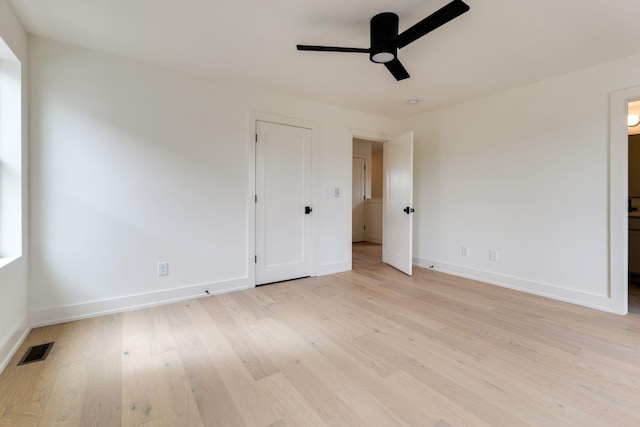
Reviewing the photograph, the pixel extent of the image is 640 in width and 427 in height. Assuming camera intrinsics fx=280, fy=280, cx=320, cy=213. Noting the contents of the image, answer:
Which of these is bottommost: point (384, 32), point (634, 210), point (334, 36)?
point (634, 210)

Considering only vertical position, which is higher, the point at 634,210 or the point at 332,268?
the point at 634,210

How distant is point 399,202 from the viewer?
4273mm

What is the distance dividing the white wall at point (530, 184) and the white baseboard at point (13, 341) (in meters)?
4.49

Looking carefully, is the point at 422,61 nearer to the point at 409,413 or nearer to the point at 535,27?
the point at 535,27

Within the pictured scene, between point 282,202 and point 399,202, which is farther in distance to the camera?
point 399,202

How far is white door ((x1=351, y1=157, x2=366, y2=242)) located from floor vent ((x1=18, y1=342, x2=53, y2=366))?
5.83 m

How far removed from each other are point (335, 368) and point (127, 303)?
213 centimetres

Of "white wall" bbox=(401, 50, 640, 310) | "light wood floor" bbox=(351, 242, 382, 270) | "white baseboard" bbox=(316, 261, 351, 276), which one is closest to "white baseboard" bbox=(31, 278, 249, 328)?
"white baseboard" bbox=(316, 261, 351, 276)

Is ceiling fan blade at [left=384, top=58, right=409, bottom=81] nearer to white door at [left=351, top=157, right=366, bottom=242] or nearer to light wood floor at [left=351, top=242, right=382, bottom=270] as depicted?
light wood floor at [left=351, top=242, right=382, bottom=270]

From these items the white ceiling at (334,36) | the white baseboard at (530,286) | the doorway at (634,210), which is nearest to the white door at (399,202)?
the white baseboard at (530,286)

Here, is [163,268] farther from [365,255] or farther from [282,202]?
[365,255]

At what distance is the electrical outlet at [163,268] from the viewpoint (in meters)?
2.82

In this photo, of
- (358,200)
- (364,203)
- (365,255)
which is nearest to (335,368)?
(365,255)

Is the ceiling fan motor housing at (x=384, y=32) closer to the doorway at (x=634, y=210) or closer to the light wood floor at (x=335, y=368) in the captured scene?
the light wood floor at (x=335, y=368)
